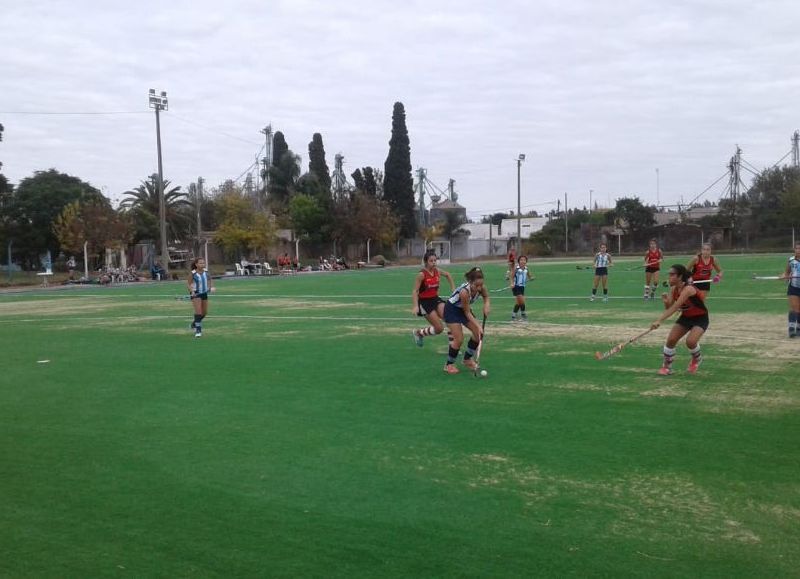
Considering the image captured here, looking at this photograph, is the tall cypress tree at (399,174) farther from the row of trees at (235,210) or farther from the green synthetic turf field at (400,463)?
the green synthetic turf field at (400,463)

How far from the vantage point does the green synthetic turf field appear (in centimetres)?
505

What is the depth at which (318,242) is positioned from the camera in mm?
72250

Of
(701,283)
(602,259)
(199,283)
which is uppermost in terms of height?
(602,259)

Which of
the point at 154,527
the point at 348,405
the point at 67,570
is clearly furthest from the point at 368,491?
the point at 348,405

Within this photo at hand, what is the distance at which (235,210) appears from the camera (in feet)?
196

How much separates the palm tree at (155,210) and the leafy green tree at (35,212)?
5.02m

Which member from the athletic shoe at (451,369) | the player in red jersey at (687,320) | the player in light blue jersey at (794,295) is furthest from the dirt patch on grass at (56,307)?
the player in light blue jersey at (794,295)

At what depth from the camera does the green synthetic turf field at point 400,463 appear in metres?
5.05

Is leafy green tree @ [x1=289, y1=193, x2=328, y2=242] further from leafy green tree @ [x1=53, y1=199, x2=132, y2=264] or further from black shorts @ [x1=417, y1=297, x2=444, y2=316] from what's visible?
black shorts @ [x1=417, y1=297, x2=444, y2=316]

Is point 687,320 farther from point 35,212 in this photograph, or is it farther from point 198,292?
point 35,212

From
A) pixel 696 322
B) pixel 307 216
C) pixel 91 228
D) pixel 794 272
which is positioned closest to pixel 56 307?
pixel 91 228

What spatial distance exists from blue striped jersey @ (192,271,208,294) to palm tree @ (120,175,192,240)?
4944cm

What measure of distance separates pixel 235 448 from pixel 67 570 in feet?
9.06

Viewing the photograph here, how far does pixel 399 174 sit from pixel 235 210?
81.0 feet
